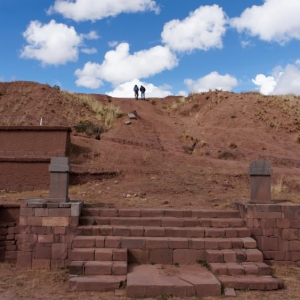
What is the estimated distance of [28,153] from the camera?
14.1 meters

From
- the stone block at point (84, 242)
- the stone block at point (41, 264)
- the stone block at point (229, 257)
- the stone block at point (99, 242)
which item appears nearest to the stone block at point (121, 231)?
the stone block at point (99, 242)

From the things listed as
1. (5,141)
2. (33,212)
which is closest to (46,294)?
(33,212)

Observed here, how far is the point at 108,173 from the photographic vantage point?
13883 millimetres

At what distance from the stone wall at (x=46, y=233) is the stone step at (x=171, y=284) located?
198 cm

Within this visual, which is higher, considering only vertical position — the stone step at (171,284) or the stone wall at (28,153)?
the stone wall at (28,153)

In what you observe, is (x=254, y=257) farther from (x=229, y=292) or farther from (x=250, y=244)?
(x=229, y=292)

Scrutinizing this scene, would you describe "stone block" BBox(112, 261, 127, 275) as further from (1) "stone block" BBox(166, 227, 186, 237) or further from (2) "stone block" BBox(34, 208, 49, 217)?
(2) "stone block" BBox(34, 208, 49, 217)

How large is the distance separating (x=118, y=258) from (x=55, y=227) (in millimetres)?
1887

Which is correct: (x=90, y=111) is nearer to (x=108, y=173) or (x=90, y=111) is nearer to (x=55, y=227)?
(x=108, y=173)

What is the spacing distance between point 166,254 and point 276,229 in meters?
2.98

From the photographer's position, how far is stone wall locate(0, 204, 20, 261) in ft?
28.6

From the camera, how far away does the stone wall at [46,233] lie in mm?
8116

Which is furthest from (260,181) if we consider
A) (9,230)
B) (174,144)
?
(174,144)

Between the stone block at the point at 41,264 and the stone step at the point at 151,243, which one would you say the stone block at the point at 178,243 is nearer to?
the stone step at the point at 151,243
